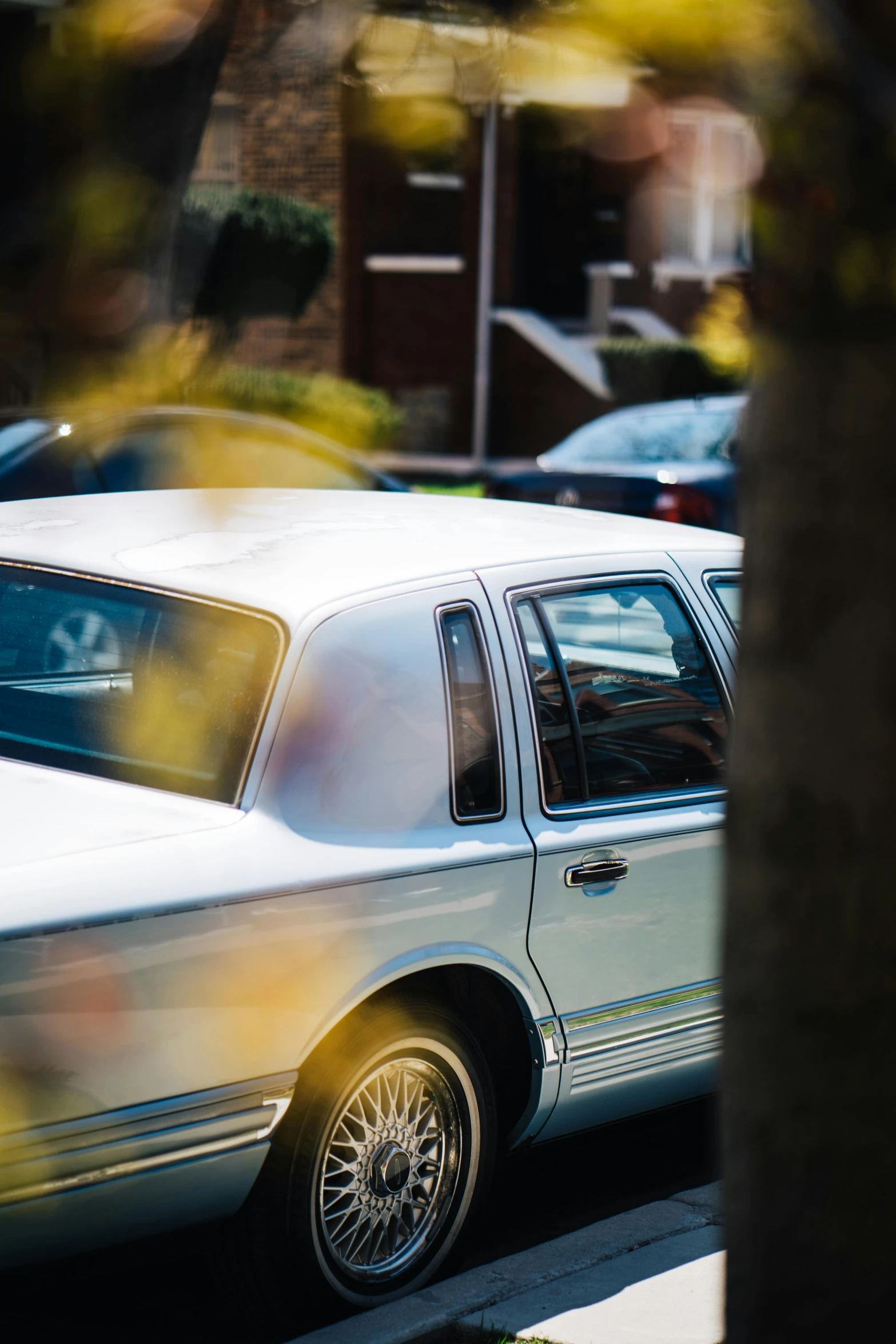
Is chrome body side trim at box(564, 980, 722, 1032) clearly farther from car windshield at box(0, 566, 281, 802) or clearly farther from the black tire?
car windshield at box(0, 566, 281, 802)

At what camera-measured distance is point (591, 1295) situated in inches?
→ 136

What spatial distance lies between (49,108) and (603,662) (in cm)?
254

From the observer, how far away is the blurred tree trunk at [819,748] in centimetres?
173

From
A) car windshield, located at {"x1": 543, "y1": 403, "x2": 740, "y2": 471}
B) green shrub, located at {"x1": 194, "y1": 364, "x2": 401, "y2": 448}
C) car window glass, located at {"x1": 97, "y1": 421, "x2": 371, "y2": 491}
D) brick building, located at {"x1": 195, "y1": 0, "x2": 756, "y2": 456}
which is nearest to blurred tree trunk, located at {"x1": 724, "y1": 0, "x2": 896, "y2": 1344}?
green shrub, located at {"x1": 194, "y1": 364, "x2": 401, "y2": 448}

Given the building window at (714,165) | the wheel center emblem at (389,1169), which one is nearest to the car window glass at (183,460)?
the wheel center emblem at (389,1169)

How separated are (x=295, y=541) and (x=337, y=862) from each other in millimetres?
924

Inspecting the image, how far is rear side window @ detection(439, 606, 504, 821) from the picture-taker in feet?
11.7

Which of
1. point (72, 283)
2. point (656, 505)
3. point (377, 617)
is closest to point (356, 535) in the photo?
point (377, 617)

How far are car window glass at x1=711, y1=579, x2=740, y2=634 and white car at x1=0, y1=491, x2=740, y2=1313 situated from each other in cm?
1

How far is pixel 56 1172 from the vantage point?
2824 mm

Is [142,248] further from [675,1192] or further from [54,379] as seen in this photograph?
[675,1192]

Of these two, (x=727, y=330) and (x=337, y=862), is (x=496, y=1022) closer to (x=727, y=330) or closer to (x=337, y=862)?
(x=337, y=862)

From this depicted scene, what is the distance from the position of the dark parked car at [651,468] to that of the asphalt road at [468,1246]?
5.65m

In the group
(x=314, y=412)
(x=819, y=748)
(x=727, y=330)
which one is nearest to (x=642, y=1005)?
(x=314, y=412)
